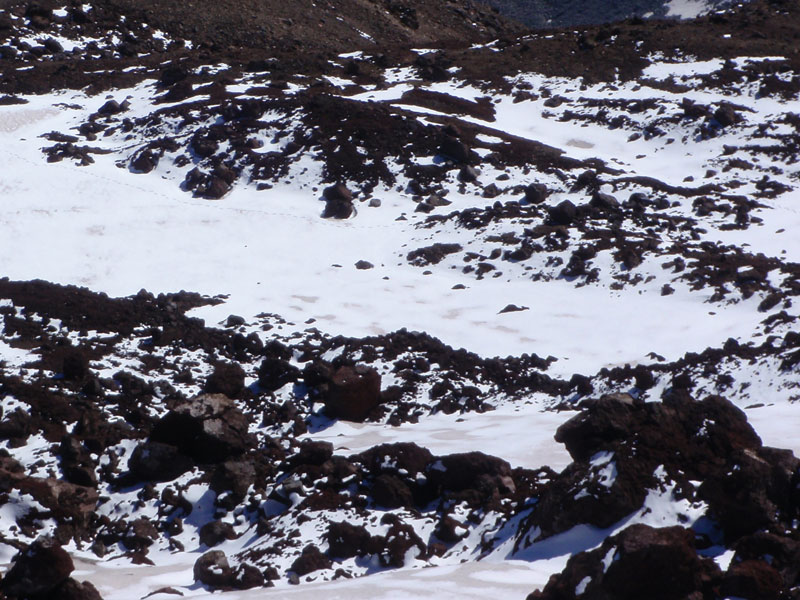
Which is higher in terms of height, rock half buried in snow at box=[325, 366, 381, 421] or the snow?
the snow

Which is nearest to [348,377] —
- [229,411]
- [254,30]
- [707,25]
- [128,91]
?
[229,411]

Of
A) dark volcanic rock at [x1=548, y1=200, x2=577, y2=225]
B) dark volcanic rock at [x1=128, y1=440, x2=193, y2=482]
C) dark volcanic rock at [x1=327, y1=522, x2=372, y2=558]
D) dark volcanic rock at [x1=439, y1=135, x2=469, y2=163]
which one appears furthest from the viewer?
dark volcanic rock at [x1=439, y1=135, x2=469, y2=163]

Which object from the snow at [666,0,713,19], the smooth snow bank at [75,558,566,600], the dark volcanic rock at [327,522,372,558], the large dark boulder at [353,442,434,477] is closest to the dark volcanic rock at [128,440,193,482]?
the large dark boulder at [353,442,434,477]

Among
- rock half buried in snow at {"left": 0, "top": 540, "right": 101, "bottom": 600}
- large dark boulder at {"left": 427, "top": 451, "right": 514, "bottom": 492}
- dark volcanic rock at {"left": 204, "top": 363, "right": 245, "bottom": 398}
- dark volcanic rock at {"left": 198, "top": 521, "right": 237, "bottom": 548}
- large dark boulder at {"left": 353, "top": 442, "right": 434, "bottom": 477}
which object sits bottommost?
dark volcanic rock at {"left": 198, "top": 521, "right": 237, "bottom": 548}

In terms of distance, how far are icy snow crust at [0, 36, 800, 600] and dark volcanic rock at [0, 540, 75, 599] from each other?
1205 millimetres

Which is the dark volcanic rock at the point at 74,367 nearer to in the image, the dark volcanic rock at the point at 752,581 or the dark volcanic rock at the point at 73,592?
the dark volcanic rock at the point at 73,592

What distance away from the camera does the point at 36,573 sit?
24.7 ft

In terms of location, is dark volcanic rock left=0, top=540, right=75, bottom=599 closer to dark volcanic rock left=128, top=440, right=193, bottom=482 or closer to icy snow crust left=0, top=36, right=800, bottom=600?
icy snow crust left=0, top=36, right=800, bottom=600

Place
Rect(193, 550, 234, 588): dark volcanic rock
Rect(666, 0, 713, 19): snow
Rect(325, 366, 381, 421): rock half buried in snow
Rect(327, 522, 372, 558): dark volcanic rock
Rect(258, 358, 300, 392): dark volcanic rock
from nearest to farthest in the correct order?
Rect(193, 550, 234, 588): dark volcanic rock, Rect(327, 522, 372, 558): dark volcanic rock, Rect(325, 366, 381, 421): rock half buried in snow, Rect(258, 358, 300, 392): dark volcanic rock, Rect(666, 0, 713, 19): snow

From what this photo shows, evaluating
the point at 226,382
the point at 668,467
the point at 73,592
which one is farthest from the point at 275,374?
the point at 668,467

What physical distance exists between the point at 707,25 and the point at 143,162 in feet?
81.1

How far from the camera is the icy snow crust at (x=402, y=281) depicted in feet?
30.6

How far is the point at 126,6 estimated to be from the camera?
42719mm

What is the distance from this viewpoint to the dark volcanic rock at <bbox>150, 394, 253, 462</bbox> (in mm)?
11992
